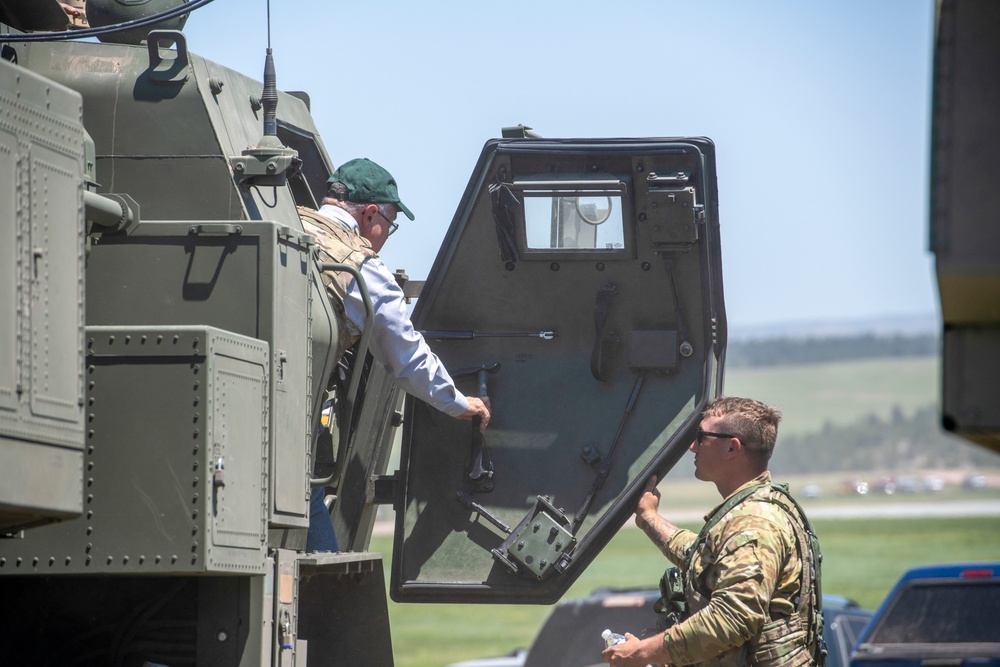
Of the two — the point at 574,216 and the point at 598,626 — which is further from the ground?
the point at 574,216

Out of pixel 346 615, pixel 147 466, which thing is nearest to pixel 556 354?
pixel 346 615

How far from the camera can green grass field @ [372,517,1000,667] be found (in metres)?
39.5

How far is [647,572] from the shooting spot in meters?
57.3

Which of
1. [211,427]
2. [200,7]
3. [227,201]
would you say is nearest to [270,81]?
[200,7]

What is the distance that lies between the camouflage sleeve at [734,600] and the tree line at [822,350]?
526ft

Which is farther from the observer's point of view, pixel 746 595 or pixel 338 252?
pixel 338 252

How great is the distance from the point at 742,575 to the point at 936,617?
5.79 meters

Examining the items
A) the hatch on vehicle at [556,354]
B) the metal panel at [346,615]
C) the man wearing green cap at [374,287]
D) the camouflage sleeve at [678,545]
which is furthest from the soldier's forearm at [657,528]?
the metal panel at [346,615]

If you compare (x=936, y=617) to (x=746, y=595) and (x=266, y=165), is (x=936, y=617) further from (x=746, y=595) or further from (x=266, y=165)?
(x=266, y=165)

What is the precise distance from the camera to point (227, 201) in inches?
190

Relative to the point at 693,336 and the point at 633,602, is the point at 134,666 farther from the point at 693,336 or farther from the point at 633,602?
the point at 633,602

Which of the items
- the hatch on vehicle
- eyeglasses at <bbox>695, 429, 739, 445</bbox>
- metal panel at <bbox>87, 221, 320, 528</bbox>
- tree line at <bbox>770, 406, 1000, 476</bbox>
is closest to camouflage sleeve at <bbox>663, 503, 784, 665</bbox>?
eyeglasses at <bbox>695, 429, 739, 445</bbox>

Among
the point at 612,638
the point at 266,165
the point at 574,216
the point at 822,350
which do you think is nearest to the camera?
the point at 266,165

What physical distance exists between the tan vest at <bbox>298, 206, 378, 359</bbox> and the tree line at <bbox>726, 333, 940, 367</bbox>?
160m
